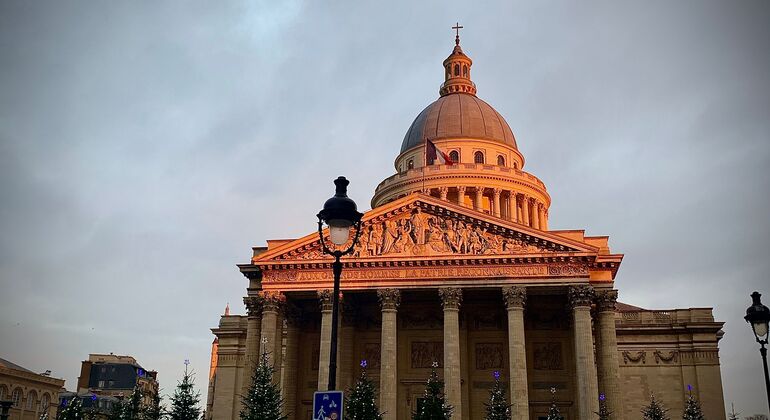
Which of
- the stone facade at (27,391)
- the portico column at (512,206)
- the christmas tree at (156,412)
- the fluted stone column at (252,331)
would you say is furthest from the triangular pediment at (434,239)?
the stone facade at (27,391)

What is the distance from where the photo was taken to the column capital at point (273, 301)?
145 feet

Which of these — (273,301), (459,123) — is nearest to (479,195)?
(459,123)

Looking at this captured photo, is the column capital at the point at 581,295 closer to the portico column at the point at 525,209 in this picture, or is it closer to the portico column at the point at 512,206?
the portico column at the point at 512,206

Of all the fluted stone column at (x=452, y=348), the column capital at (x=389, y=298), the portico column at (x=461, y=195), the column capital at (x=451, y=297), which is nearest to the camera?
the fluted stone column at (x=452, y=348)

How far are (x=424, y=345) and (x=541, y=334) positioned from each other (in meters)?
7.36

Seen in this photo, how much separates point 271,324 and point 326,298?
3.56 metres

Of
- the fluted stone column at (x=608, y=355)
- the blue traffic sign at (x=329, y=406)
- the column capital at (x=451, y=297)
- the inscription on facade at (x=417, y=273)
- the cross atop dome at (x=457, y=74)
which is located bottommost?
the blue traffic sign at (x=329, y=406)

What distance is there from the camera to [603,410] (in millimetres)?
39656

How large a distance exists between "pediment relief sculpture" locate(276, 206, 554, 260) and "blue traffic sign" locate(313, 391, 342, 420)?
29934 millimetres

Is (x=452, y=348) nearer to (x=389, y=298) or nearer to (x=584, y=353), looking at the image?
(x=389, y=298)

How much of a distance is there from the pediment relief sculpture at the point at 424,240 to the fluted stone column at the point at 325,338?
235 centimetres

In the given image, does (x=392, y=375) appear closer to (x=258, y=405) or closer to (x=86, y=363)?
(x=258, y=405)

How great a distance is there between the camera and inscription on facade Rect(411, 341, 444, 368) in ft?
157

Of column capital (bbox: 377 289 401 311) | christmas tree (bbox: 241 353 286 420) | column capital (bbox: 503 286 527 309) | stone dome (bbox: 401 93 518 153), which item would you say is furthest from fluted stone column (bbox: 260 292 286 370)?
stone dome (bbox: 401 93 518 153)
